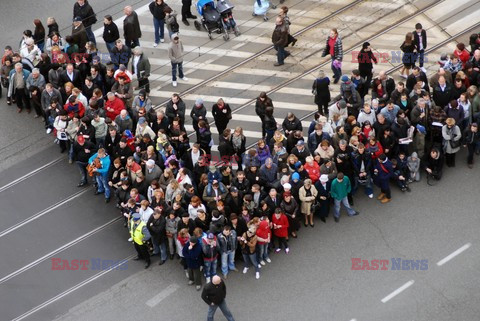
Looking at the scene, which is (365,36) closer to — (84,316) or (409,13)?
(409,13)

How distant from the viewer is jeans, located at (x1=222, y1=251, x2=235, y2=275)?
81.1 ft

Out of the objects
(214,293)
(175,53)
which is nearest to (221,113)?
(175,53)

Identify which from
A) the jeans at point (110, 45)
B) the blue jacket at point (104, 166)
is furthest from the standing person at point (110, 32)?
the blue jacket at point (104, 166)

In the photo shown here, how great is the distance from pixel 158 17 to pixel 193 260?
966cm

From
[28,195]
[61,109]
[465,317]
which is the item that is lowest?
[465,317]

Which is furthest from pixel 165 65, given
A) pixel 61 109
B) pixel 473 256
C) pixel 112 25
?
pixel 473 256

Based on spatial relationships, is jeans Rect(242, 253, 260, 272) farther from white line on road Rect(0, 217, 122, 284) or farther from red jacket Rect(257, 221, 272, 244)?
white line on road Rect(0, 217, 122, 284)

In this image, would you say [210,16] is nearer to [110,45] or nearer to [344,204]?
[110,45]

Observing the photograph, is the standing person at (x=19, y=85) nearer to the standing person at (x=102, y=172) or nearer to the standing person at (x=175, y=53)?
the standing person at (x=102, y=172)

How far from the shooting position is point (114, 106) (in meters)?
27.8

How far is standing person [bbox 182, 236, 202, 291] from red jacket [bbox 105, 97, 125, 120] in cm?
533

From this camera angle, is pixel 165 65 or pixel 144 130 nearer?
pixel 144 130

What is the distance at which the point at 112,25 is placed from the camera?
30.5m

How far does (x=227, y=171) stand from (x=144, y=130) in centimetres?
259
